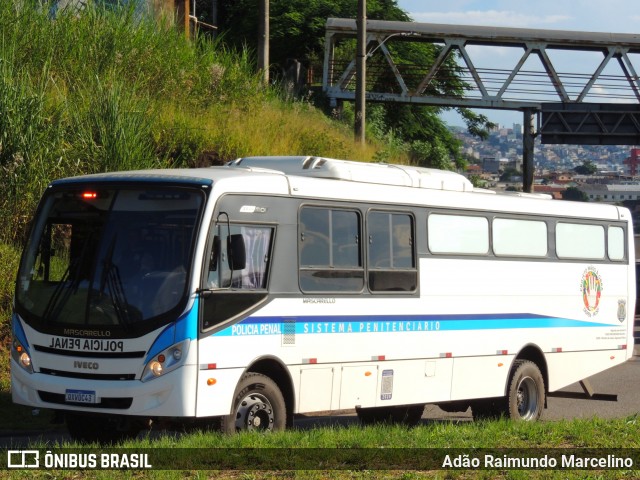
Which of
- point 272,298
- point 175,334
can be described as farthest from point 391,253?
point 175,334

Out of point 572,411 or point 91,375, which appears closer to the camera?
point 91,375

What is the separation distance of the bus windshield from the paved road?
6.31ft

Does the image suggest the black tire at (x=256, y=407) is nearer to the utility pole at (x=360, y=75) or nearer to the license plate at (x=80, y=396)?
the license plate at (x=80, y=396)

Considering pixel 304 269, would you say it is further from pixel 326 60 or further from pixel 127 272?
pixel 326 60

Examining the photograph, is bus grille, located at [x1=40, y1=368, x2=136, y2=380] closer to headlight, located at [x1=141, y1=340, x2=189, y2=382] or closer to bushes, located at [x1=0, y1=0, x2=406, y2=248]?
headlight, located at [x1=141, y1=340, x2=189, y2=382]

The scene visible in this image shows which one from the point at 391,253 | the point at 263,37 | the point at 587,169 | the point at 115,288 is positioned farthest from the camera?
the point at 587,169

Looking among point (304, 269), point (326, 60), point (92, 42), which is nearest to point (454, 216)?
point (304, 269)

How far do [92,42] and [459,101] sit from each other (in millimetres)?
28881

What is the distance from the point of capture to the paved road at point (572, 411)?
13.4 m

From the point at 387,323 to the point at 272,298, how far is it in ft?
6.69

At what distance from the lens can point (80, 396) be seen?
1104 cm

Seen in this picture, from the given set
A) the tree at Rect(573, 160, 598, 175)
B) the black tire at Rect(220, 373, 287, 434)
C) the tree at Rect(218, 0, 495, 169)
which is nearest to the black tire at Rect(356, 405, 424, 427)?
the black tire at Rect(220, 373, 287, 434)

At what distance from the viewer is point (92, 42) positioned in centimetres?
2323

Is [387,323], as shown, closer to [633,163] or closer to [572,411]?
[572,411]
